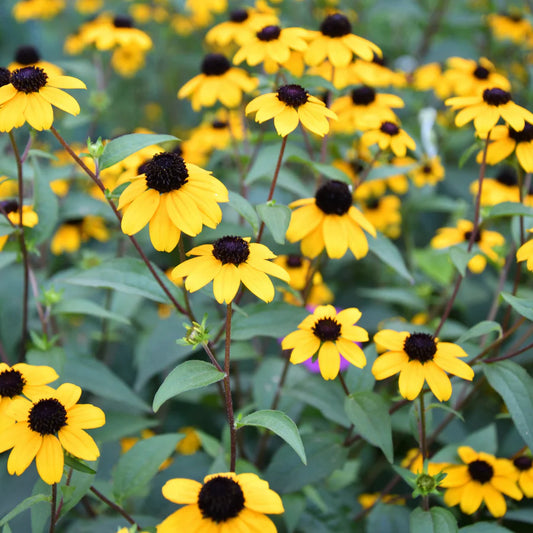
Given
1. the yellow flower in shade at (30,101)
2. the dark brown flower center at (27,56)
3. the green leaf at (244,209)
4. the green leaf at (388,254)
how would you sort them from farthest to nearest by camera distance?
the dark brown flower center at (27,56) < the green leaf at (388,254) < the green leaf at (244,209) < the yellow flower in shade at (30,101)

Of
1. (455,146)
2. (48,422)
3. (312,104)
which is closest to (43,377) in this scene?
(48,422)

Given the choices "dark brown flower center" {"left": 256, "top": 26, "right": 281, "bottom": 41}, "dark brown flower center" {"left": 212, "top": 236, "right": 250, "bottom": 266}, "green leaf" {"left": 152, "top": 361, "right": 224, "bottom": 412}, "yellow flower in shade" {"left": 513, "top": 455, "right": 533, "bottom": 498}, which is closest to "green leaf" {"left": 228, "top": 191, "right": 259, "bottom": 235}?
"dark brown flower center" {"left": 212, "top": 236, "right": 250, "bottom": 266}

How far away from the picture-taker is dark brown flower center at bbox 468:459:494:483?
1.18 m

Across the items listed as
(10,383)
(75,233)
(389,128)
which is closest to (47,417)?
(10,383)

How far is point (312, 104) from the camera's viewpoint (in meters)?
1.14

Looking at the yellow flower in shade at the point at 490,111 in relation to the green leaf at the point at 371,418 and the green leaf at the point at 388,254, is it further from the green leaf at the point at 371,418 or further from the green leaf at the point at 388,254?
the green leaf at the point at 371,418

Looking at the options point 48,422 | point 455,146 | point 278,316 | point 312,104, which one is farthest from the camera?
point 455,146

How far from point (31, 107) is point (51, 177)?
2.88 ft

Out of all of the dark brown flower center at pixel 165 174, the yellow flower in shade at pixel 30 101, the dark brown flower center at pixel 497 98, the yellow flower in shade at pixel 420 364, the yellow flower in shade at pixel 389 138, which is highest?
the dark brown flower center at pixel 497 98

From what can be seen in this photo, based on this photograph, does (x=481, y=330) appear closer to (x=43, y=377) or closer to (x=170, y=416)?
(x=43, y=377)

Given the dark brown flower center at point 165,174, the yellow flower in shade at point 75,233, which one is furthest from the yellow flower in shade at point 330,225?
the yellow flower in shade at point 75,233

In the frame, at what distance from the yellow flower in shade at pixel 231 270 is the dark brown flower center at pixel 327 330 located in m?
0.18

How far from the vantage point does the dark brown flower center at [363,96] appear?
172 cm

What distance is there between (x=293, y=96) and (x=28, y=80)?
49 cm
